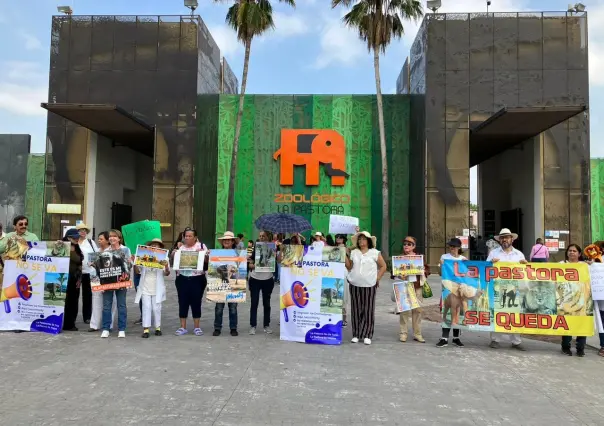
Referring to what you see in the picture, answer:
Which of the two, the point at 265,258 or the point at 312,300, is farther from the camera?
the point at 265,258

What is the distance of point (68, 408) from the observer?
4.68 m

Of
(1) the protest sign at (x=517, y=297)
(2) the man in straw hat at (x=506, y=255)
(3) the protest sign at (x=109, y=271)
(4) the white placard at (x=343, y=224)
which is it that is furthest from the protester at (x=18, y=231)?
(2) the man in straw hat at (x=506, y=255)

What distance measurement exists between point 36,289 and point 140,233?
1.93 meters

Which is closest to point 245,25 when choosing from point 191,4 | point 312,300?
point 191,4

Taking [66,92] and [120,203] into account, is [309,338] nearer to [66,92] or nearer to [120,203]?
[66,92]

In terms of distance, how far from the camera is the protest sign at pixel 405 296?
801 cm

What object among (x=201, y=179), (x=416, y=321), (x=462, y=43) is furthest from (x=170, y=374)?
(x=462, y=43)

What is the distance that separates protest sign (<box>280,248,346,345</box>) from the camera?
25.3 feet

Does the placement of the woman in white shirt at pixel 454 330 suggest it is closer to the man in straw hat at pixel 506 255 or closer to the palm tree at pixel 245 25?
the man in straw hat at pixel 506 255

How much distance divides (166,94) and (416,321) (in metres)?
17.5

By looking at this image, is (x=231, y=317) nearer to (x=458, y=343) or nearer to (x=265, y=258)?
(x=265, y=258)

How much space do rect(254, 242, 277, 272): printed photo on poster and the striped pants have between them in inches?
58.0

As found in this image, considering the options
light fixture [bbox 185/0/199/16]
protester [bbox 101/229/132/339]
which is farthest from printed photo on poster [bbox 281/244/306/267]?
light fixture [bbox 185/0/199/16]

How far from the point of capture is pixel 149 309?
801 cm
